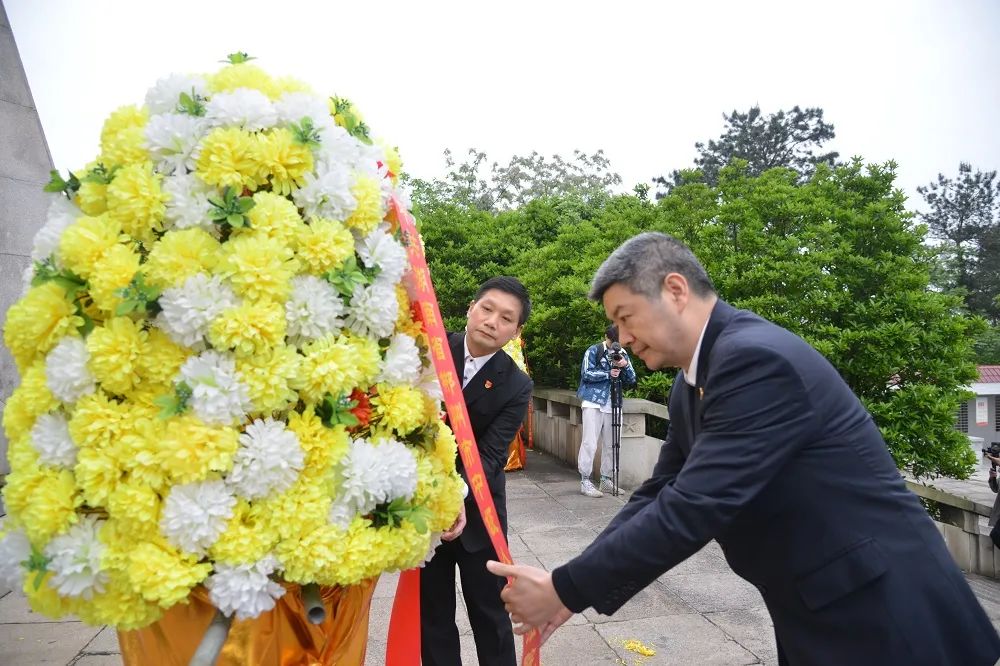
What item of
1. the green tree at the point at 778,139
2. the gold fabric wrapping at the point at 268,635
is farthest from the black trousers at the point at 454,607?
the green tree at the point at 778,139

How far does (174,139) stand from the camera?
6.48 feet

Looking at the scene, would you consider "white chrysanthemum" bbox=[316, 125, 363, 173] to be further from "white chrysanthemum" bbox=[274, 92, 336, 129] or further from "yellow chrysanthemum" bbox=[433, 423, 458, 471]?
"yellow chrysanthemum" bbox=[433, 423, 458, 471]

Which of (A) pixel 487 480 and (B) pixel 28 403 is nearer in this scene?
(B) pixel 28 403

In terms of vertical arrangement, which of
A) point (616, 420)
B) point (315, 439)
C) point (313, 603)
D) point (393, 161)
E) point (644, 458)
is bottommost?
point (644, 458)

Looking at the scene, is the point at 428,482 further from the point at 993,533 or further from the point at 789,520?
the point at 993,533

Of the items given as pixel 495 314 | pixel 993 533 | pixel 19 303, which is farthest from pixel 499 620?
pixel 993 533

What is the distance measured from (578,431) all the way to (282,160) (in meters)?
8.82

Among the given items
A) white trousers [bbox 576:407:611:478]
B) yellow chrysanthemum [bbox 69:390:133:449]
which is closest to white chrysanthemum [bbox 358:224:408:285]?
Answer: yellow chrysanthemum [bbox 69:390:133:449]

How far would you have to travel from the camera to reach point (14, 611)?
4.81m

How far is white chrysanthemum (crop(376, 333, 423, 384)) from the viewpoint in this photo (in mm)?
2180

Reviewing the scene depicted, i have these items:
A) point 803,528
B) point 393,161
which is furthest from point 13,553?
point 803,528

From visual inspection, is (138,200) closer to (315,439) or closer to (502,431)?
(315,439)

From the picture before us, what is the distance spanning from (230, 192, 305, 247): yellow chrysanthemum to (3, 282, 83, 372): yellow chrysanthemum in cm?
48

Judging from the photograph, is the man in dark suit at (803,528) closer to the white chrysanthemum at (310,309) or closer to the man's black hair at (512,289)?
the white chrysanthemum at (310,309)
